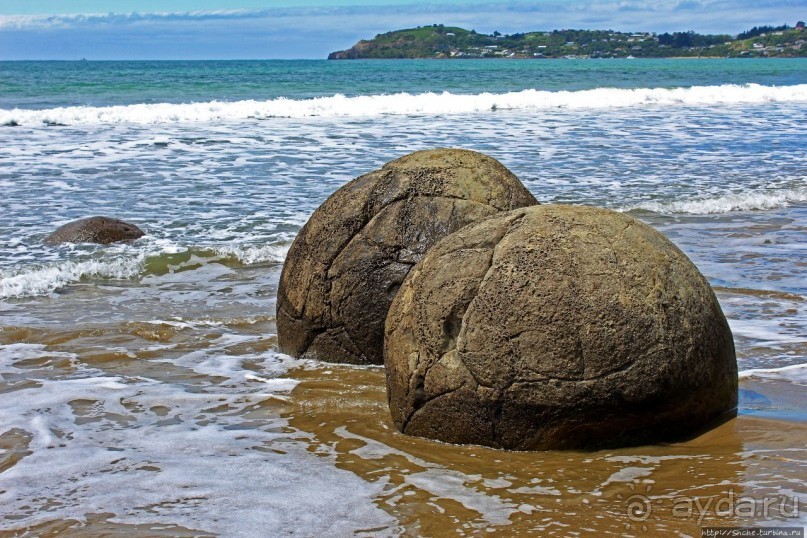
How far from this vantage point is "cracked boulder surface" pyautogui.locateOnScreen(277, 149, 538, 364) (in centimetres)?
570

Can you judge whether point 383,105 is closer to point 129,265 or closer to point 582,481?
point 129,265

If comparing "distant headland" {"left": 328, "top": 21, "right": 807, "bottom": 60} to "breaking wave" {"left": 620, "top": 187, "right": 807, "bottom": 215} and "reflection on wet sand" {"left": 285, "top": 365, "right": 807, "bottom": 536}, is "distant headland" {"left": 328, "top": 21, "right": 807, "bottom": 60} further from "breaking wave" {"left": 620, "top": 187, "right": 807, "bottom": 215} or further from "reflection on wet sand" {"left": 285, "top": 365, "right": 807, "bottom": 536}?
"reflection on wet sand" {"left": 285, "top": 365, "right": 807, "bottom": 536}

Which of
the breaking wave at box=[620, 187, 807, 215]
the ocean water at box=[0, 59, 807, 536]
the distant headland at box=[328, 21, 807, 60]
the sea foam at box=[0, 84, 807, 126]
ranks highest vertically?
the distant headland at box=[328, 21, 807, 60]

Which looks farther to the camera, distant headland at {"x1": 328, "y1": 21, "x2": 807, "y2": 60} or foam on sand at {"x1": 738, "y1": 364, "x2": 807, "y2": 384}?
distant headland at {"x1": 328, "y1": 21, "x2": 807, "y2": 60}

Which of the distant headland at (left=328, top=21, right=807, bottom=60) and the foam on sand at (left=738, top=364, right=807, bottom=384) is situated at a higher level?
the distant headland at (left=328, top=21, right=807, bottom=60)

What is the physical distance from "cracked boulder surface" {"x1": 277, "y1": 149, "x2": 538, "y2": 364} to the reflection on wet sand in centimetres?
94

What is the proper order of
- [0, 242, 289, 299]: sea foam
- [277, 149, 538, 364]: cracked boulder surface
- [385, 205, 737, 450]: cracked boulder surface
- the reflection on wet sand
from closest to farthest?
the reflection on wet sand < [385, 205, 737, 450]: cracked boulder surface < [277, 149, 538, 364]: cracked boulder surface < [0, 242, 289, 299]: sea foam

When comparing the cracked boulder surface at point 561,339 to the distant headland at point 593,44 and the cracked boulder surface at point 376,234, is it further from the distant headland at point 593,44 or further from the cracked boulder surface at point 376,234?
the distant headland at point 593,44

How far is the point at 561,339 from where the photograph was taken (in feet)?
14.1

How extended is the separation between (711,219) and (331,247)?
6817 millimetres

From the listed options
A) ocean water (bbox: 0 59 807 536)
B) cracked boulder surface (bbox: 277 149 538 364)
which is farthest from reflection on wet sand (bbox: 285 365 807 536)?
cracked boulder surface (bbox: 277 149 538 364)

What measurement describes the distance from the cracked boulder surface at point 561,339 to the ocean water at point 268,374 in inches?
6.0

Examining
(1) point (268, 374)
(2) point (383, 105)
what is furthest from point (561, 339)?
(2) point (383, 105)

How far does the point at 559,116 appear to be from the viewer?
2722cm
